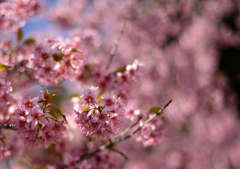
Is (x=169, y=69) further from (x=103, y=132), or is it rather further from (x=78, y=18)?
(x=103, y=132)

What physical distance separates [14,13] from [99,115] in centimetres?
173

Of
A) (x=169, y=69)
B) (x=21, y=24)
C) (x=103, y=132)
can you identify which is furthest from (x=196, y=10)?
(x=103, y=132)

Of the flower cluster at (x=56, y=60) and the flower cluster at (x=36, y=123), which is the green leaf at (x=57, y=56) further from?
the flower cluster at (x=36, y=123)

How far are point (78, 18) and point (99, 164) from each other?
18.2 feet

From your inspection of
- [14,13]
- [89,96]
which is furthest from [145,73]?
[89,96]

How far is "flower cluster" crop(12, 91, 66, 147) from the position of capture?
1.11 meters

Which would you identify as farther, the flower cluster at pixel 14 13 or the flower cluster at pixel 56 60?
the flower cluster at pixel 14 13

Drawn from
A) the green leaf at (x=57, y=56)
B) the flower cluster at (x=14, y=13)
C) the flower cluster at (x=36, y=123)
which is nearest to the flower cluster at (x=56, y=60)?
the green leaf at (x=57, y=56)

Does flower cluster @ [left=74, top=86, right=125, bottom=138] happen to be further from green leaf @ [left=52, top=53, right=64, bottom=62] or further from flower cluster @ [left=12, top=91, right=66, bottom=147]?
green leaf @ [left=52, top=53, right=64, bottom=62]

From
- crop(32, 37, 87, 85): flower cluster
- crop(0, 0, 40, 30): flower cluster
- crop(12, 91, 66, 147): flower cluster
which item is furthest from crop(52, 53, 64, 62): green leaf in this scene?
crop(0, 0, 40, 30): flower cluster

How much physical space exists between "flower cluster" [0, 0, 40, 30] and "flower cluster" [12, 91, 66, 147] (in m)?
1.38

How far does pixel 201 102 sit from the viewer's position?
4.93 m

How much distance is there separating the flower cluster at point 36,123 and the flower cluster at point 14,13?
1.38 metres

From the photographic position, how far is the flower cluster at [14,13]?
217 cm
